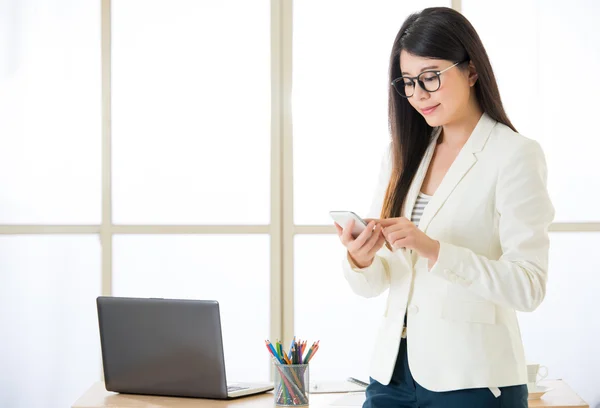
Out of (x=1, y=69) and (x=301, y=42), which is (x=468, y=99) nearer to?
(x=301, y=42)

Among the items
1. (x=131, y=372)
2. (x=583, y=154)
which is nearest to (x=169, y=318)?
(x=131, y=372)

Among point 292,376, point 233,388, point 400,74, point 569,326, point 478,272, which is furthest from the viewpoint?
point 569,326

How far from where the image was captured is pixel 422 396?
5.44ft

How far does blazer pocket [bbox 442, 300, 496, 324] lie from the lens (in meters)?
1.65

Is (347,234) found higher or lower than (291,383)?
higher

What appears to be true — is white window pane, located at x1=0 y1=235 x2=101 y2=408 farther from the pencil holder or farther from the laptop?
the pencil holder

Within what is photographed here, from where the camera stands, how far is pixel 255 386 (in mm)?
2502

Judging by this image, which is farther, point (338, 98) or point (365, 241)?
point (338, 98)

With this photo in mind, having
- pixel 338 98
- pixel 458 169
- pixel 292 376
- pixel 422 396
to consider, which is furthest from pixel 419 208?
pixel 338 98

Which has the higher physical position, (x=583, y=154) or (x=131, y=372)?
(x=583, y=154)

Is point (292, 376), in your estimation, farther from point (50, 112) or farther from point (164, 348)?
point (50, 112)

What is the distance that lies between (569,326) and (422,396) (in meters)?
2.36

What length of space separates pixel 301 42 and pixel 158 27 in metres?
0.70

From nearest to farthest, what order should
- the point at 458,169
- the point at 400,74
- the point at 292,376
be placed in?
the point at 458,169, the point at 400,74, the point at 292,376
